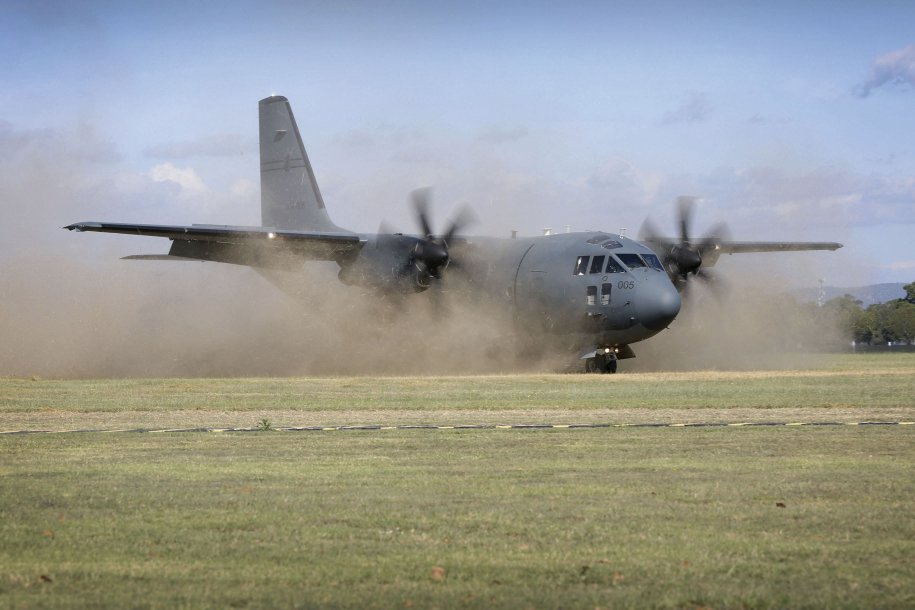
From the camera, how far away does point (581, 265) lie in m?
35.6

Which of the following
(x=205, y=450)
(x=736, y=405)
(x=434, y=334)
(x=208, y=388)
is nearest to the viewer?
(x=205, y=450)

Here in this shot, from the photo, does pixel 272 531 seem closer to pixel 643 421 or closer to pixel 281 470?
pixel 281 470

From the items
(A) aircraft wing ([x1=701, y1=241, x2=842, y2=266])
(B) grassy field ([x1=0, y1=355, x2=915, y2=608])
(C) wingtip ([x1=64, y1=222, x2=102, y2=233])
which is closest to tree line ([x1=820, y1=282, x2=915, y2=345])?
(A) aircraft wing ([x1=701, y1=241, x2=842, y2=266])

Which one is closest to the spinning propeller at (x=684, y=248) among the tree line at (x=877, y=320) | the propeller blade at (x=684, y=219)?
the propeller blade at (x=684, y=219)

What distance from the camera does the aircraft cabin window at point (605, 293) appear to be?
114 feet

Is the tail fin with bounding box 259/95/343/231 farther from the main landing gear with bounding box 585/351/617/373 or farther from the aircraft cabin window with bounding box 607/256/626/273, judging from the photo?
the aircraft cabin window with bounding box 607/256/626/273

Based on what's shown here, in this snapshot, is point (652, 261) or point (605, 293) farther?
point (652, 261)

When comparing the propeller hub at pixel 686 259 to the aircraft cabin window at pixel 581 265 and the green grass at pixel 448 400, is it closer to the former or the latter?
the aircraft cabin window at pixel 581 265

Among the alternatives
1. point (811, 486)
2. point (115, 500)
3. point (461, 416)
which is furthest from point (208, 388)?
point (811, 486)

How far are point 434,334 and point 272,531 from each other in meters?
30.1

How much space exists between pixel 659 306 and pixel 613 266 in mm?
2134

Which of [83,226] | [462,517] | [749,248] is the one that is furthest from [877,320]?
[462,517]

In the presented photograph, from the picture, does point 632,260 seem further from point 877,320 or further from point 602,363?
point 877,320

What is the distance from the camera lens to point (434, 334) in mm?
39156
